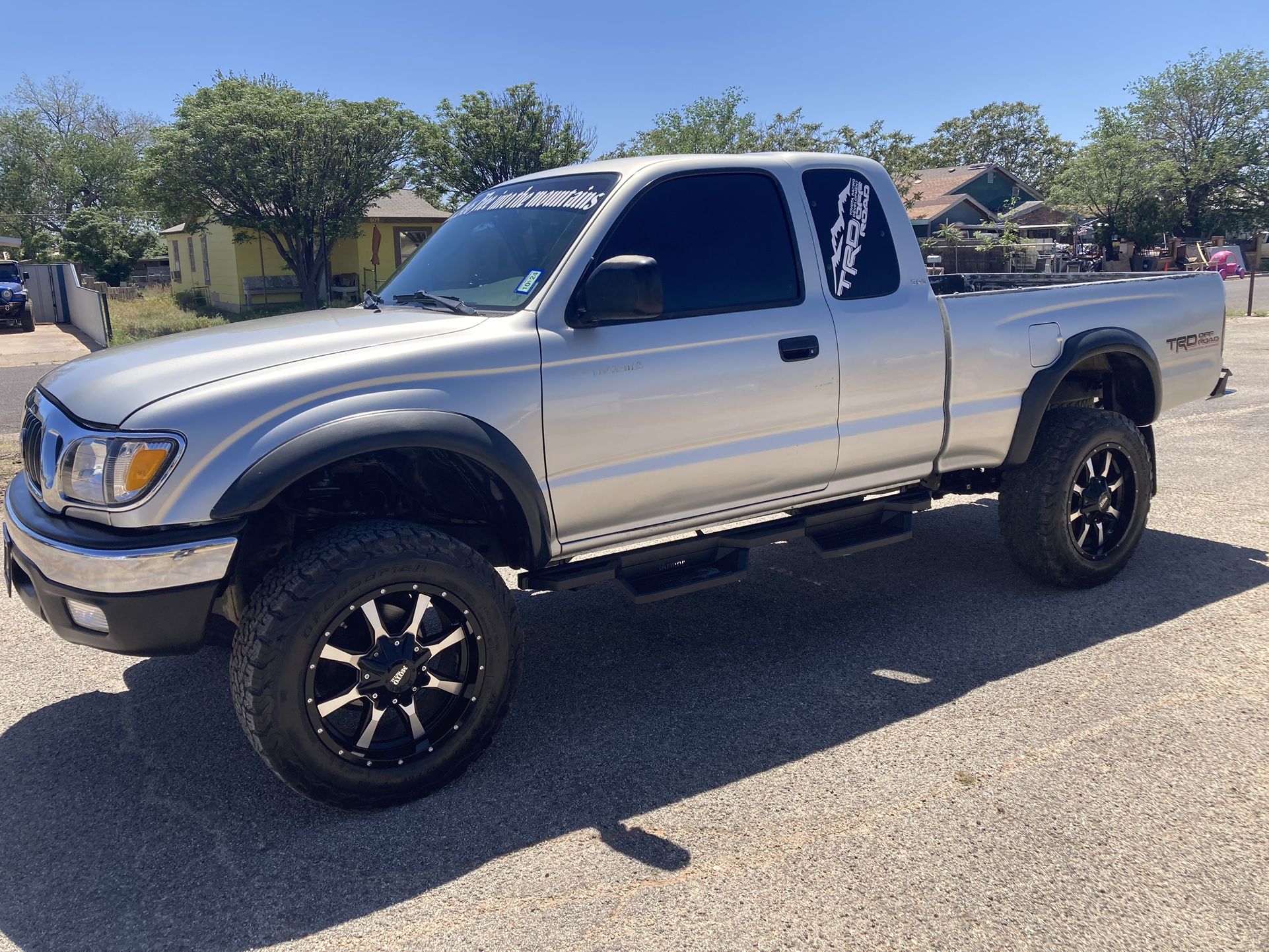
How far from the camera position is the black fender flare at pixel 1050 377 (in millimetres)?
4941

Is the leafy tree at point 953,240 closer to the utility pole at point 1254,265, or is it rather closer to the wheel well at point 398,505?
the utility pole at point 1254,265

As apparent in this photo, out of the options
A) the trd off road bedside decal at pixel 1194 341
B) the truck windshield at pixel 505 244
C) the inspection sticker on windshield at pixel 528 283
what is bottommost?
the trd off road bedside decal at pixel 1194 341

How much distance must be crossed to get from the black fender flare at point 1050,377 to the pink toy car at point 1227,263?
1373 inches

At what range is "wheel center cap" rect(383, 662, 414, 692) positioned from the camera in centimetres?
332

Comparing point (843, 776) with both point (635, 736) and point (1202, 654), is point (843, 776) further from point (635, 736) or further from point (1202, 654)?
point (1202, 654)

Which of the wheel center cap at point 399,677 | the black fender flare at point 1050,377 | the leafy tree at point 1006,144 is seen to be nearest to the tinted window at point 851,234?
the black fender flare at point 1050,377

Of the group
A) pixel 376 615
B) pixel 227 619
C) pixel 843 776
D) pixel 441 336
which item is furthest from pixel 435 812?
pixel 441 336

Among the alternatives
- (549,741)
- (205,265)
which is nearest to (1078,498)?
(549,741)

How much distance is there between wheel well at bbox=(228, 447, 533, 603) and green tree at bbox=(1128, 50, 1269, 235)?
55930mm

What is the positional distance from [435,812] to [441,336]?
5.23ft

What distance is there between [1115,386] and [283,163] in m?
30.6

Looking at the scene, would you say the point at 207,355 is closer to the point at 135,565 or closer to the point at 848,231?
the point at 135,565

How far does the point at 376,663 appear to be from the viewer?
10.8 feet

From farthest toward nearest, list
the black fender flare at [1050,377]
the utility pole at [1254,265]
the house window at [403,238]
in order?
the house window at [403,238] → the utility pole at [1254,265] → the black fender flare at [1050,377]
